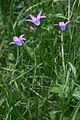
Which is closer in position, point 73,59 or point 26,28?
point 73,59

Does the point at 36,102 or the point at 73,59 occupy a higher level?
the point at 73,59

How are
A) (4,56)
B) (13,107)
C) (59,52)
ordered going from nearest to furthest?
(13,107) < (59,52) < (4,56)

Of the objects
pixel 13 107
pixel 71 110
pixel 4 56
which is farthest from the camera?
pixel 4 56

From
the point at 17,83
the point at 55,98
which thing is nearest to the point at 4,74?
the point at 17,83

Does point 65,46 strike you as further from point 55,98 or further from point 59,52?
point 55,98

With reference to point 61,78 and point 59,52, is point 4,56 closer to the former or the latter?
point 59,52

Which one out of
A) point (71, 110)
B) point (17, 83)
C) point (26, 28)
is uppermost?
point (26, 28)
